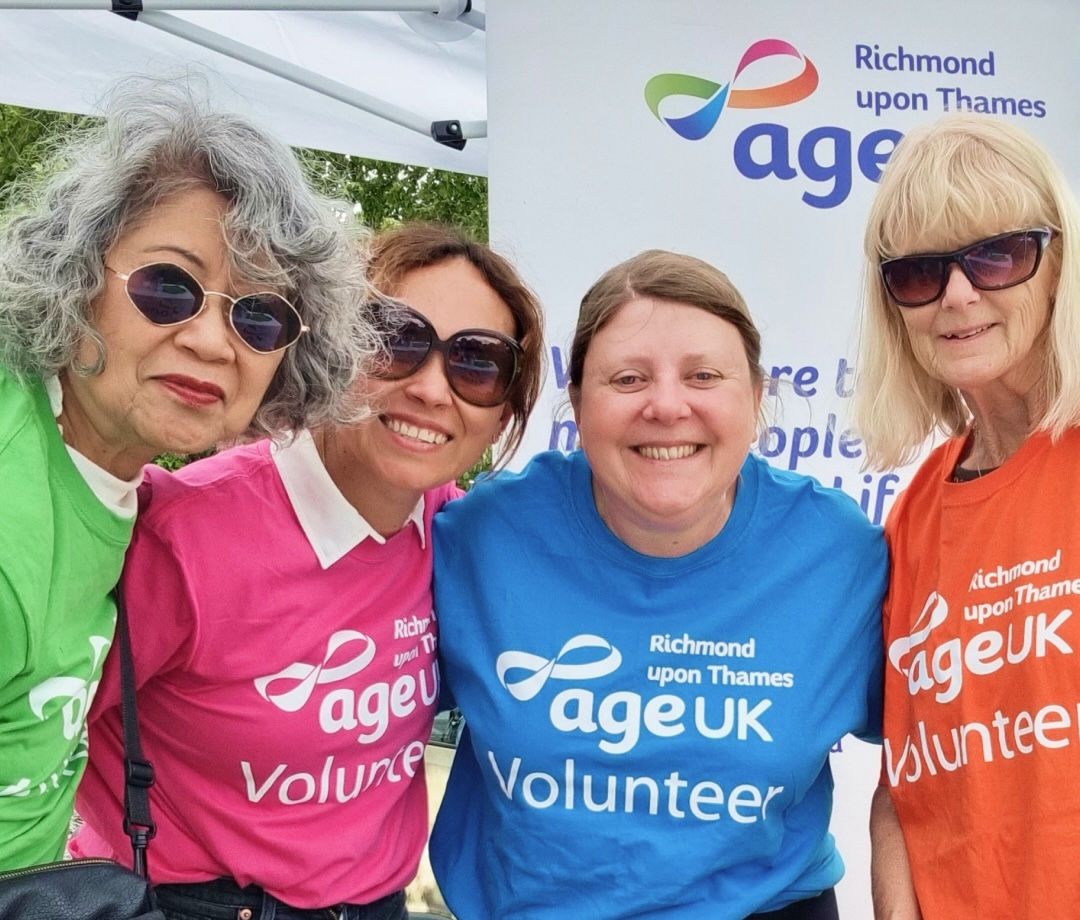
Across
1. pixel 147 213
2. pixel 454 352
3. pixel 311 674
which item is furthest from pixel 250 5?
pixel 311 674

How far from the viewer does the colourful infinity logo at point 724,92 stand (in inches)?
122

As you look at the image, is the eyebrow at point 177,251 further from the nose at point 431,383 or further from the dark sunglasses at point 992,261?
the dark sunglasses at point 992,261

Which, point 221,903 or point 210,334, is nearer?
point 210,334

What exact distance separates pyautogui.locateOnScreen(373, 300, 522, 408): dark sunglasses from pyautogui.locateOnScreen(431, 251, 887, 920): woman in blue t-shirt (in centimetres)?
18

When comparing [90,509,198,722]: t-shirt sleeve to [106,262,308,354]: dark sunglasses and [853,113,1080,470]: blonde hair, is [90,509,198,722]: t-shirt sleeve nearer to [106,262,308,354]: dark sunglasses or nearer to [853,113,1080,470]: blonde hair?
[106,262,308,354]: dark sunglasses

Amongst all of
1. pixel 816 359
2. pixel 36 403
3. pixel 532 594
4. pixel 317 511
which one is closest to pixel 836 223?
pixel 816 359

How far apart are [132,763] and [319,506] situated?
548mm

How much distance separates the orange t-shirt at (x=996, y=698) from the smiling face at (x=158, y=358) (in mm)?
1246

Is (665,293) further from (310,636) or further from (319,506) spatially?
(310,636)

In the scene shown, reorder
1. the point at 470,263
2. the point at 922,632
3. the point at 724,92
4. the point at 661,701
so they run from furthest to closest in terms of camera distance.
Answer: the point at 724,92, the point at 470,263, the point at 661,701, the point at 922,632

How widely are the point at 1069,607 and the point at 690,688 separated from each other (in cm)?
67

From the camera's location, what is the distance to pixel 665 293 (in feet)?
6.59

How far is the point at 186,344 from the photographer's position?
1593 millimetres

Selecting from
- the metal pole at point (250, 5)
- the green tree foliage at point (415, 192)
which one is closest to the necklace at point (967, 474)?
the metal pole at point (250, 5)
